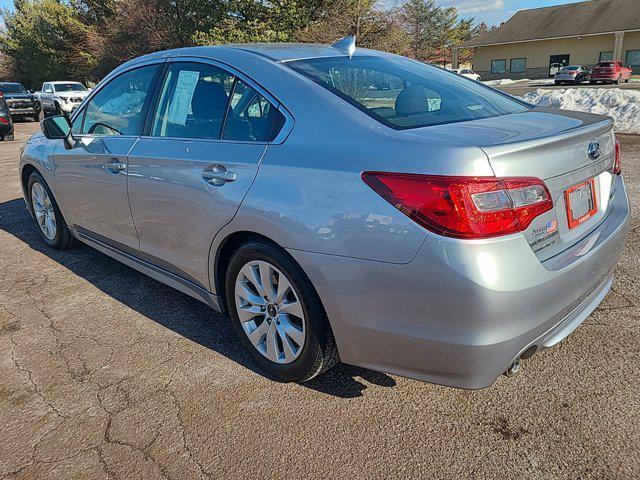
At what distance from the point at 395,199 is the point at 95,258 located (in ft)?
11.8

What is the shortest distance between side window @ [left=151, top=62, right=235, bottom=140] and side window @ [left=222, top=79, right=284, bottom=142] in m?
0.08

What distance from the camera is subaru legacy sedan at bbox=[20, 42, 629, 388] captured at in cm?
191

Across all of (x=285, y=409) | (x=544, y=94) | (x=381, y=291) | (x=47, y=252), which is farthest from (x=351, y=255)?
(x=544, y=94)

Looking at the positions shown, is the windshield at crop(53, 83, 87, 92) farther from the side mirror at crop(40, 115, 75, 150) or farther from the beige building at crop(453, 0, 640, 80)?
the beige building at crop(453, 0, 640, 80)

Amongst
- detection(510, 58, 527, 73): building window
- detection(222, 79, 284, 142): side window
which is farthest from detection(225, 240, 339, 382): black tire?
detection(510, 58, 527, 73): building window

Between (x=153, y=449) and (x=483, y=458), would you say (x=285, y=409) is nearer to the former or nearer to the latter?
(x=153, y=449)

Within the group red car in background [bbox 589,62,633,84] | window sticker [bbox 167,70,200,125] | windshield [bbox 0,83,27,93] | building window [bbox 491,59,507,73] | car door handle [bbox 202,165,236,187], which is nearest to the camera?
car door handle [bbox 202,165,236,187]

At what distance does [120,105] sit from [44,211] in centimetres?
179

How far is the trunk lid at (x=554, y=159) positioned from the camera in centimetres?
195

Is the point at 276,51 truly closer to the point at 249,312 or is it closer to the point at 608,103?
the point at 249,312

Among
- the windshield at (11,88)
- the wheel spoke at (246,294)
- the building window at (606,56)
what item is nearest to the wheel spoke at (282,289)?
the wheel spoke at (246,294)

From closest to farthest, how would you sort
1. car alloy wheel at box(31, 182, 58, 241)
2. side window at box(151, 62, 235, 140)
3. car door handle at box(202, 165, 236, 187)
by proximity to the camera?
car door handle at box(202, 165, 236, 187), side window at box(151, 62, 235, 140), car alloy wheel at box(31, 182, 58, 241)

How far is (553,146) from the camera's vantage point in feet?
6.81

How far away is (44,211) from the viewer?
191 inches
